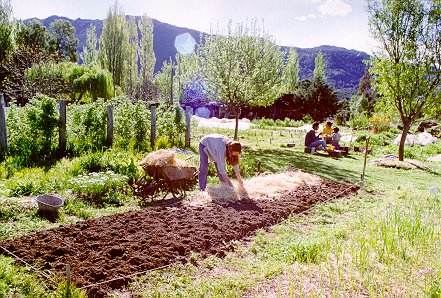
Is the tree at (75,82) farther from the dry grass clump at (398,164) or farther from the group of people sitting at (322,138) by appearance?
the dry grass clump at (398,164)

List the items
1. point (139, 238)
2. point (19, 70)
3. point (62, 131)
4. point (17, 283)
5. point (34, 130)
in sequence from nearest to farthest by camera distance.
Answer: point (17, 283), point (139, 238), point (34, 130), point (62, 131), point (19, 70)

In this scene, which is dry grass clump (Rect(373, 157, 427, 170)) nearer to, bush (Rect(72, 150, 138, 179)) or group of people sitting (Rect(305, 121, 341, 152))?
group of people sitting (Rect(305, 121, 341, 152))

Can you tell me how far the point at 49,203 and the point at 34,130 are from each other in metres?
4.55

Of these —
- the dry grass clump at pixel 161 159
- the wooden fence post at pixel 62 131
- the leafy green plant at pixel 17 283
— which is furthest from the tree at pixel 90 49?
the leafy green plant at pixel 17 283

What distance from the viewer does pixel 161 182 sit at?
27.9ft

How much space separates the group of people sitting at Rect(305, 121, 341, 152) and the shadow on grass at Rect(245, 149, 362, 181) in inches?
25.4

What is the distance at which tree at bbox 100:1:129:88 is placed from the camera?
3603cm

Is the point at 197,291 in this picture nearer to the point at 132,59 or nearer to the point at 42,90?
the point at 42,90

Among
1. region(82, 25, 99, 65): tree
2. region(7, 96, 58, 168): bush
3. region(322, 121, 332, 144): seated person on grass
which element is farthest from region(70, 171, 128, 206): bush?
region(82, 25, 99, 65): tree

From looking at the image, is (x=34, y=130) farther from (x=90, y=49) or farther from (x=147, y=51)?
(x=90, y=49)

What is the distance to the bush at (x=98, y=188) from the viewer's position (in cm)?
795

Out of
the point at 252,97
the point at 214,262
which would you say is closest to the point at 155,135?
the point at 252,97

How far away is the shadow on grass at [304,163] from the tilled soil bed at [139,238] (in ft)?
14.2

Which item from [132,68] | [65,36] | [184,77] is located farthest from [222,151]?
[65,36]
